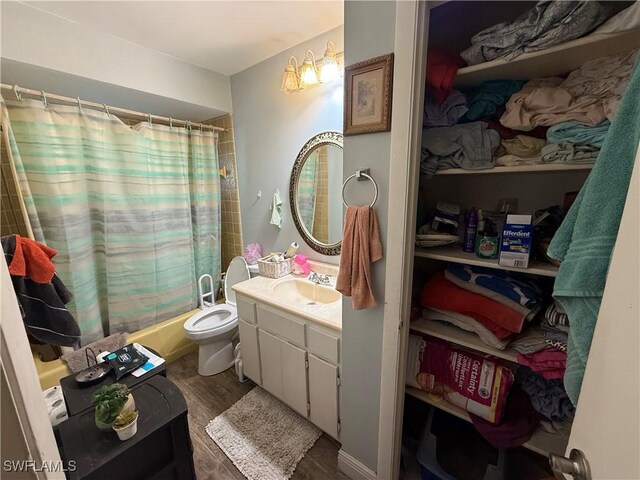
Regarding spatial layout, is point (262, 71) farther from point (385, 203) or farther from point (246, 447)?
point (246, 447)

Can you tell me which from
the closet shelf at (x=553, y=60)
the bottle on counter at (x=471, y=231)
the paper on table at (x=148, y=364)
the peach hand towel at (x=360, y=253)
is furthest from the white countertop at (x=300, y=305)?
the closet shelf at (x=553, y=60)

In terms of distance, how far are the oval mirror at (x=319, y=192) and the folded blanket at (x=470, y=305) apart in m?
0.82

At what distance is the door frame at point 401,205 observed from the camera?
81 cm

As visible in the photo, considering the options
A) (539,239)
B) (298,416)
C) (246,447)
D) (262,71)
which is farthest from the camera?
(262,71)

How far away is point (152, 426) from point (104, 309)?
5.41 feet

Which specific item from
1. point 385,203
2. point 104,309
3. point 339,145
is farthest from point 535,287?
point 104,309

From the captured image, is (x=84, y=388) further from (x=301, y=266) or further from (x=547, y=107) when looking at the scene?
(x=547, y=107)

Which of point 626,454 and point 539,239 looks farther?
point 539,239

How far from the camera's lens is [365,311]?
1109mm

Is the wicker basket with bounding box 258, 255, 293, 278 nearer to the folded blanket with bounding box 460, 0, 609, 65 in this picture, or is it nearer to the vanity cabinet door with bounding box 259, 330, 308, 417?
the vanity cabinet door with bounding box 259, 330, 308, 417

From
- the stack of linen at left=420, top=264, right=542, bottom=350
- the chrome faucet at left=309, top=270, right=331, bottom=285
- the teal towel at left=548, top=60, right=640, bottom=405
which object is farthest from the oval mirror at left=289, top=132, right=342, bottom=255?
the teal towel at left=548, top=60, right=640, bottom=405

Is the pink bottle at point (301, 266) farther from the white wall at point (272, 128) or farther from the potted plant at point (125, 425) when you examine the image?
the potted plant at point (125, 425)

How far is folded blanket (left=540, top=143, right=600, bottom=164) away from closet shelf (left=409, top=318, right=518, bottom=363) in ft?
2.20

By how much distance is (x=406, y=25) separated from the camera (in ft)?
2.65
